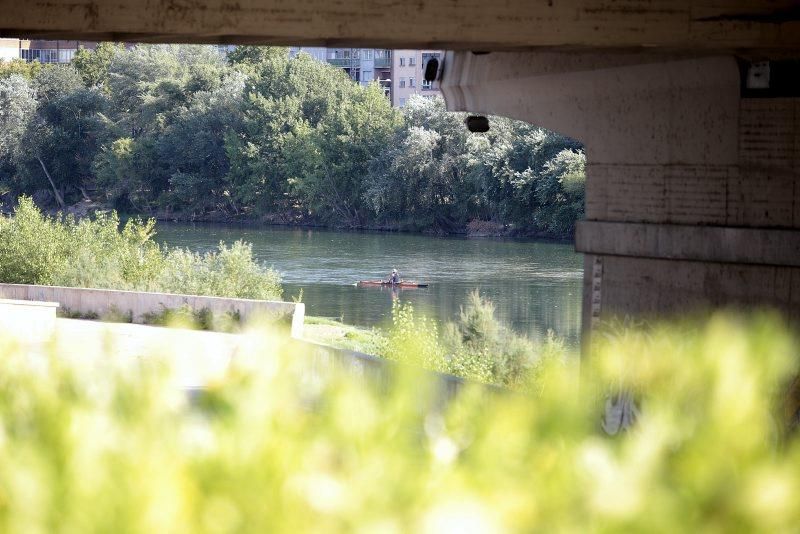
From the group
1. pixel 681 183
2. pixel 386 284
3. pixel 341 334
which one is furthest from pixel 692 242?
pixel 386 284

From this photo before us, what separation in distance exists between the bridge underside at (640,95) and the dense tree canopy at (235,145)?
56635 millimetres

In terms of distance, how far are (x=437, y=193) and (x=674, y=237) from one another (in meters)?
60.3

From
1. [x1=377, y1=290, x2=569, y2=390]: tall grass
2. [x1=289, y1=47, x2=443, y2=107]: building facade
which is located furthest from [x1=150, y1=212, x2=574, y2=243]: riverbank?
[x1=377, y1=290, x2=569, y2=390]: tall grass

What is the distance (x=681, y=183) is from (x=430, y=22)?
15.6 feet

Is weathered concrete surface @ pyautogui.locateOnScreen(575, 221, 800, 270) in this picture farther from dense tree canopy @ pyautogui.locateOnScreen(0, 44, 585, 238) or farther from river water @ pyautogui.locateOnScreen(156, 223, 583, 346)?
dense tree canopy @ pyautogui.locateOnScreen(0, 44, 585, 238)

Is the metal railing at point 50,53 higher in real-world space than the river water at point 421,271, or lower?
higher

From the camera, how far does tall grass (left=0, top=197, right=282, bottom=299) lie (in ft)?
106

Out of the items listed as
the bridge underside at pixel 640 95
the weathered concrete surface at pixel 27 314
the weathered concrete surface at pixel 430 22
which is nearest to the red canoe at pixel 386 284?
the weathered concrete surface at pixel 27 314

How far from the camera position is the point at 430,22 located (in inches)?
453

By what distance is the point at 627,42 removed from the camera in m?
12.0

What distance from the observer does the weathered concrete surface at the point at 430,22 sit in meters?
11.1

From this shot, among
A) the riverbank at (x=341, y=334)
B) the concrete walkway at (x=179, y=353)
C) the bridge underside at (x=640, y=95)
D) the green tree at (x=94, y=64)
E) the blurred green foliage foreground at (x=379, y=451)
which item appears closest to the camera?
the blurred green foliage foreground at (x=379, y=451)

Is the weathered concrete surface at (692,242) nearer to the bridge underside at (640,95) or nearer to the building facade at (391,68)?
the bridge underside at (640,95)

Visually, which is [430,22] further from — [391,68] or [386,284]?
[391,68]
